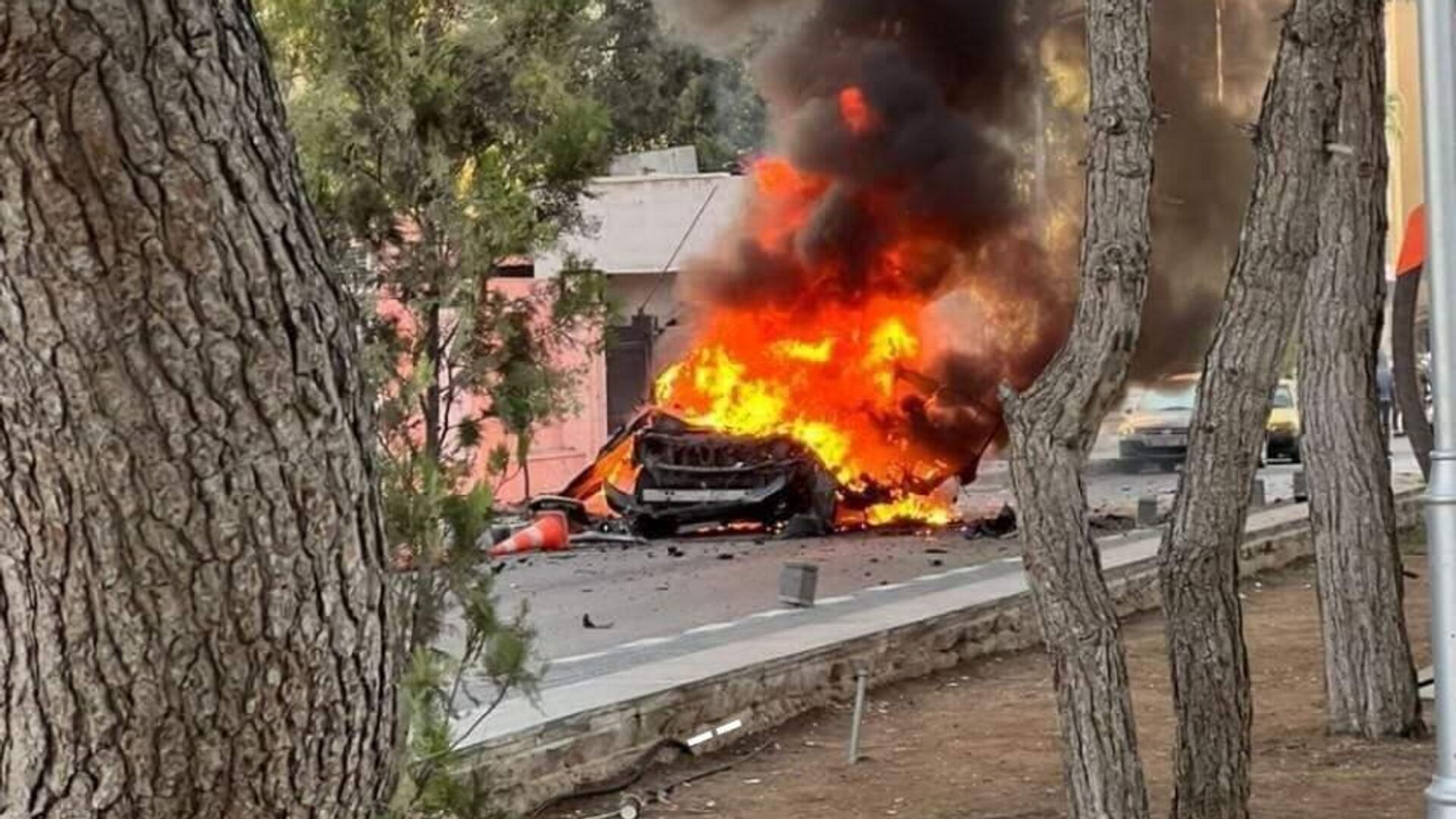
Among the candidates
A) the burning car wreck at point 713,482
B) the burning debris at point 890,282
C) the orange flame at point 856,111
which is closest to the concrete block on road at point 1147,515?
the burning debris at point 890,282

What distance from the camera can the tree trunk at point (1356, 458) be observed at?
322 inches

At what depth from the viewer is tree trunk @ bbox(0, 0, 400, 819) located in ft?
6.99

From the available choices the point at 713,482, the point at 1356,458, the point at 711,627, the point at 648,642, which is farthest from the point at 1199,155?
the point at 1356,458

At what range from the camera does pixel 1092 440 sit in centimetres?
556

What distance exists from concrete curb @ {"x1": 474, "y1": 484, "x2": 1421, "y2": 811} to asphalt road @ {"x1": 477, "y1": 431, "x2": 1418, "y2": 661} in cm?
129

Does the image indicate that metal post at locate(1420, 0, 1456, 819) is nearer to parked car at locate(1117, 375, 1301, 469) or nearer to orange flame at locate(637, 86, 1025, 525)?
orange flame at locate(637, 86, 1025, 525)

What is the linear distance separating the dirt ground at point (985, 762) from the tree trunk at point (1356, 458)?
253mm

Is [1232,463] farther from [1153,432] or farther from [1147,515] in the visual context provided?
[1153,432]

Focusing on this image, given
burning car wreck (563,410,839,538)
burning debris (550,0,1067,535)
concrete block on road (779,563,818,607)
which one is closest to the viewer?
concrete block on road (779,563,818,607)

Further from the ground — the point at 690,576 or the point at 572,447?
the point at 572,447

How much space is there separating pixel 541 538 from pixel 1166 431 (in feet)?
45.2

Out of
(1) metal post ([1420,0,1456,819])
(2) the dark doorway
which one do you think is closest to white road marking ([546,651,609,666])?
(1) metal post ([1420,0,1456,819])

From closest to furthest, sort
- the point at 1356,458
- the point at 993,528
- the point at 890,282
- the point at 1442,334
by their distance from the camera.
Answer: the point at 1442,334, the point at 1356,458, the point at 993,528, the point at 890,282

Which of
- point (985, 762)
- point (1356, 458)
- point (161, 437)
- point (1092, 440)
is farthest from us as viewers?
point (1356, 458)
